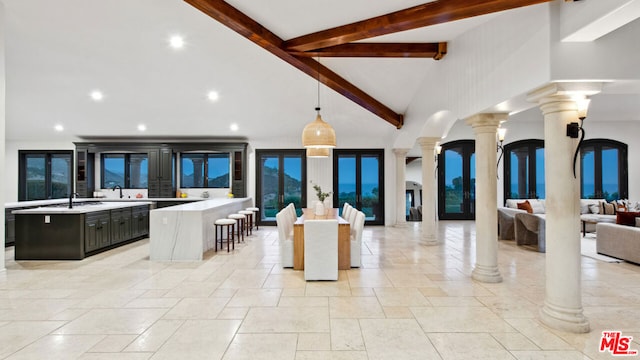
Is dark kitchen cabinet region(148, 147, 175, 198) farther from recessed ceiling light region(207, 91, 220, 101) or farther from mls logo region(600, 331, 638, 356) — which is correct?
mls logo region(600, 331, 638, 356)

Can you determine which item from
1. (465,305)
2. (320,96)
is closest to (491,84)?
(465,305)

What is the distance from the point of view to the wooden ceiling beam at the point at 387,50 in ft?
15.6

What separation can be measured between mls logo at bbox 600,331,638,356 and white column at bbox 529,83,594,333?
156mm

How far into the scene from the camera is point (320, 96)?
7270mm

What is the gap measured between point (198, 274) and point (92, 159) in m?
7.22

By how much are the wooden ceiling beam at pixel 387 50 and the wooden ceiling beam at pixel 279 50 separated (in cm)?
47

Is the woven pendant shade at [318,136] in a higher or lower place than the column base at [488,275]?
higher

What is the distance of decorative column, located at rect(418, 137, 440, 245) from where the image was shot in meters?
6.82

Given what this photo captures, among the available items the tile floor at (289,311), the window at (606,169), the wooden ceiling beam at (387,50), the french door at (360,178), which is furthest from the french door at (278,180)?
the window at (606,169)

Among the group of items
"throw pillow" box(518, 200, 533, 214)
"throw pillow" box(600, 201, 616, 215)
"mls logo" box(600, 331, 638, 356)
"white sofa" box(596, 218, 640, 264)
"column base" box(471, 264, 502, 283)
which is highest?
"throw pillow" box(518, 200, 533, 214)

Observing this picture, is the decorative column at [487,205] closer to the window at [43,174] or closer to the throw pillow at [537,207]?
the throw pillow at [537,207]

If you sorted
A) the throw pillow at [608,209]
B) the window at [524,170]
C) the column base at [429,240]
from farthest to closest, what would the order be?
the window at [524,170] → the throw pillow at [608,209] → the column base at [429,240]

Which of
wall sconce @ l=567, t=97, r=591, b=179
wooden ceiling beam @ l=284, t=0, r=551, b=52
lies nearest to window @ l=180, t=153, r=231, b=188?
wooden ceiling beam @ l=284, t=0, r=551, b=52

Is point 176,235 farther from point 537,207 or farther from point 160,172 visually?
point 537,207
